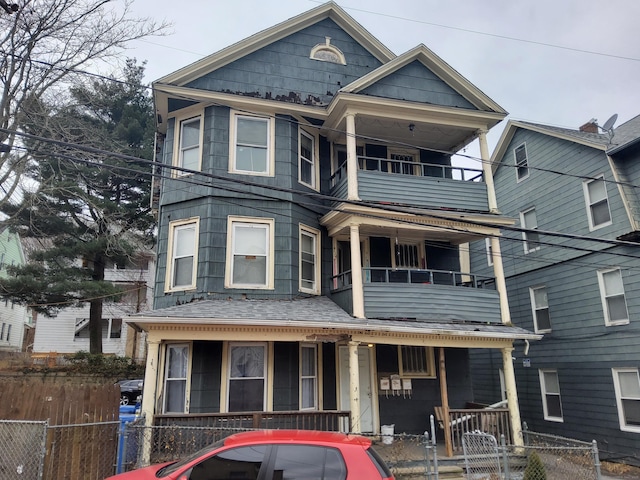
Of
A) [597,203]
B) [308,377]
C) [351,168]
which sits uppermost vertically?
[351,168]

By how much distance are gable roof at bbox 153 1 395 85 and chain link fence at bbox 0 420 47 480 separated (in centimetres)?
877

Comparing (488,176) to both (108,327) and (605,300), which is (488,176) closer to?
(605,300)

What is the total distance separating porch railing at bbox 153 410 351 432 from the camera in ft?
32.0

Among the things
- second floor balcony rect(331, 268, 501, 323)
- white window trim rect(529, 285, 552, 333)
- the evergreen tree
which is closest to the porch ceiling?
second floor balcony rect(331, 268, 501, 323)

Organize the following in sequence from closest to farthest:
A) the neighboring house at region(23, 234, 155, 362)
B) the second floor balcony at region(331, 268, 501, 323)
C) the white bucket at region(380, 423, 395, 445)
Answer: the white bucket at region(380, 423, 395, 445) → the second floor balcony at region(331, 268, 501, 323) → the neighboring house at region(23, 234, 155, 362)

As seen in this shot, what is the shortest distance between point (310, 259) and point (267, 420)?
4.46 meters

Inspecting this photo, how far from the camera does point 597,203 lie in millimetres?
14570

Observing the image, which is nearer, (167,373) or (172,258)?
(167,373)

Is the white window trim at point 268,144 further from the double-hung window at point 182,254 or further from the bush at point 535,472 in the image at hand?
the bush at point 535,472

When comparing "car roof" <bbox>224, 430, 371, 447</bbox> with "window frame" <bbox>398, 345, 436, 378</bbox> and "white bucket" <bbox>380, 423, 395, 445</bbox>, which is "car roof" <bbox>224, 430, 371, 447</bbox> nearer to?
"white bucket" <bbox>380, 423, 395, 445</bbox>

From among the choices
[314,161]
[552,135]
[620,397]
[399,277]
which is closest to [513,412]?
[620,397]

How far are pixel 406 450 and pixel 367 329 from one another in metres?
2.89

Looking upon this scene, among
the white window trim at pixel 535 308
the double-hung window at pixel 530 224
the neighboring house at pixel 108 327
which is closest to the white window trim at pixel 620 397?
the white window trim at pixel 535 308

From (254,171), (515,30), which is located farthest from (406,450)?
(515,30)
